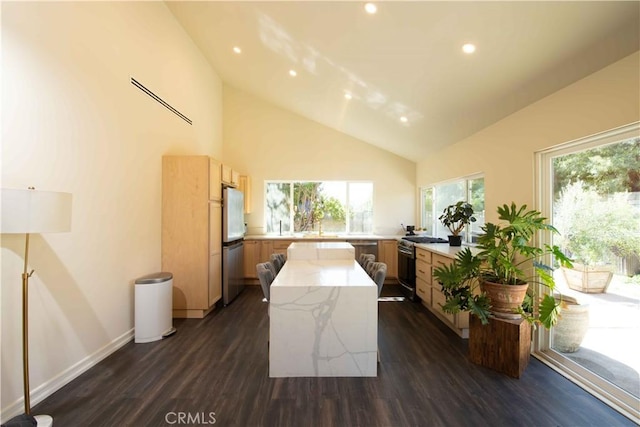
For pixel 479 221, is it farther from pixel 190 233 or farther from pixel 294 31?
pixel 190 233

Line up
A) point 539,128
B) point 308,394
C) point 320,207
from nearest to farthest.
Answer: point 308,394 → point 539,128 → point 320,207

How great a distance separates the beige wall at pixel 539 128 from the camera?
176 centimetres

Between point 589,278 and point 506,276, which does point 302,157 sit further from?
point 589,278

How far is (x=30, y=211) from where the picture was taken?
1.49 metres

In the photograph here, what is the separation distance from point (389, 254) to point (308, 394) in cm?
349

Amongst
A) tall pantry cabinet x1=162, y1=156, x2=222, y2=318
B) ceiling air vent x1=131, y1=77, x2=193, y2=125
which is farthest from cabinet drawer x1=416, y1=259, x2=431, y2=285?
ceiling air vent x1=131, y1=77, x2=193, y2=125

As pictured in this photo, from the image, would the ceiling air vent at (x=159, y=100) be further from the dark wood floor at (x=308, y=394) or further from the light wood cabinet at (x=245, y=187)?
the dark wood floor at (x=308, y=394)

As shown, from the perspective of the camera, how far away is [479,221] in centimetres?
363

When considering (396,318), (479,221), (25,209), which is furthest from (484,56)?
(25,209)

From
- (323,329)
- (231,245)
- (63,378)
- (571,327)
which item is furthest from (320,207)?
(63,378)

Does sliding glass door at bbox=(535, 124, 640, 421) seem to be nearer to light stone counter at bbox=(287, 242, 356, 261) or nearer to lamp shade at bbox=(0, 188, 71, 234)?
light stone counter at bbox=(287, 242, 356, 261)

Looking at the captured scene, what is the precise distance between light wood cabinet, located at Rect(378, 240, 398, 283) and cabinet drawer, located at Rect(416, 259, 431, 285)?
3.44 ft

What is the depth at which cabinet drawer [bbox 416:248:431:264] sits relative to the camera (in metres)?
3.66

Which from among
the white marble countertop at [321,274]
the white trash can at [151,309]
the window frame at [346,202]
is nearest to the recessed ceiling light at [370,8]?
the white marble countertop at [321,274]
